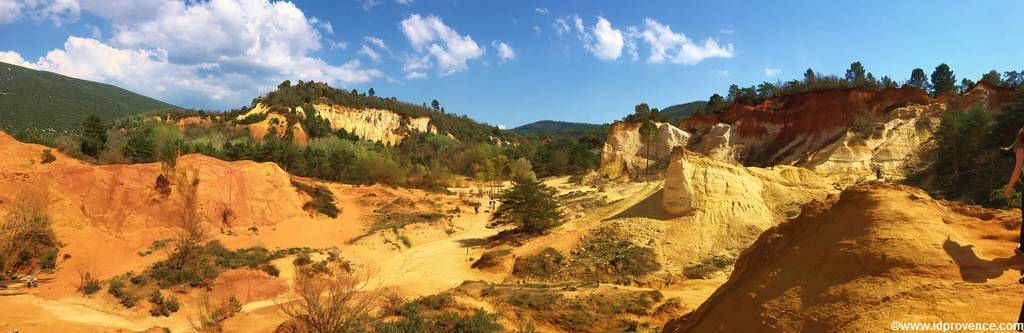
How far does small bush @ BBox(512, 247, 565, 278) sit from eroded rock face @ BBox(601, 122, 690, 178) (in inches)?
1458

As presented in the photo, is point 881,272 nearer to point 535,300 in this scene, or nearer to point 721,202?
point 535,300

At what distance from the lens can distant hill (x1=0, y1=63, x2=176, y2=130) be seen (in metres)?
75.6

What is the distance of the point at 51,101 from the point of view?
279ft

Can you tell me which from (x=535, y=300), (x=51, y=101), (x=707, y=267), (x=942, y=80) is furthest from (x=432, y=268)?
(x=51, y=101)

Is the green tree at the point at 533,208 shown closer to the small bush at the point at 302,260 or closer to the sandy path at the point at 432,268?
the sandy path at the point at 432,268

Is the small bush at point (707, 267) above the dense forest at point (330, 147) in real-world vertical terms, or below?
below

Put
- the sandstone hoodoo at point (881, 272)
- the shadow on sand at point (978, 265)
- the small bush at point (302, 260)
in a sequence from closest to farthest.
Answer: the sandstone hoodoo at point (881, 272) → the shadow on sand at point (978, 265) → the small bush at point (302, 260)

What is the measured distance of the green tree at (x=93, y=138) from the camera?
35.2 metres

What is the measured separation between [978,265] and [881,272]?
87 centimetres

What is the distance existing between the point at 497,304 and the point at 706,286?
23.4ft

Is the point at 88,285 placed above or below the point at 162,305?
above

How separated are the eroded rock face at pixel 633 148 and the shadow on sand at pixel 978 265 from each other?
51.3 m

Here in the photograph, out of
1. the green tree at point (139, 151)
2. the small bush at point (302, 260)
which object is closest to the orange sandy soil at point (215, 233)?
the small bush at point (302, 260)

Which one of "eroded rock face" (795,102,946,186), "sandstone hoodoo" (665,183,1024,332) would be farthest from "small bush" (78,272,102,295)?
"eroded rock face" (795,102,946,186)
